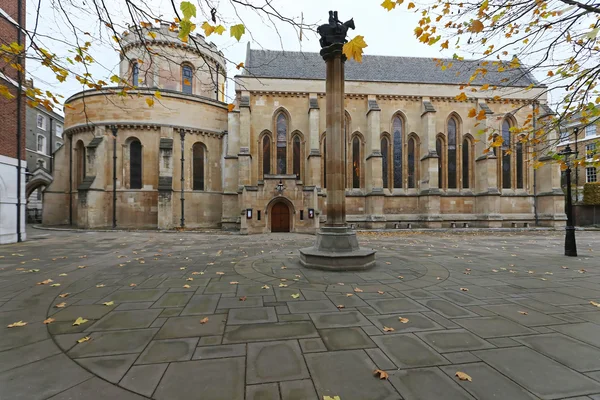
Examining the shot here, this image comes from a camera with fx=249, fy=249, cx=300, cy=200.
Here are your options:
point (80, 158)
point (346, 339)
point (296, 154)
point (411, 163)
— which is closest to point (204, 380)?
point (346, 339)

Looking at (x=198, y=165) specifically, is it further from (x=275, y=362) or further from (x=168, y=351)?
(x=275, y=362)

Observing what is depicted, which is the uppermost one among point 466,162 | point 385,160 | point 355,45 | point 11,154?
point 385,160

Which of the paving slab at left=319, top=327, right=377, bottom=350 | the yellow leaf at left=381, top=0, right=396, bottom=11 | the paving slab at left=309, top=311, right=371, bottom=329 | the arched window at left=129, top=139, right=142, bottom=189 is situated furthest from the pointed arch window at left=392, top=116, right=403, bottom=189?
the arched window at left=129, top=139, right=142, bottom=189

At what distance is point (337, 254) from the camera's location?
240 inches

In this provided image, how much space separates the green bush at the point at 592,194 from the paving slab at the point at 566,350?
3157 cm

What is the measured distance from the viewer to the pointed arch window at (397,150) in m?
21.1

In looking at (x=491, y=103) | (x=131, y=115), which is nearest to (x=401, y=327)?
(x=131, y=115)

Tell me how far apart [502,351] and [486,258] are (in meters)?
6.25

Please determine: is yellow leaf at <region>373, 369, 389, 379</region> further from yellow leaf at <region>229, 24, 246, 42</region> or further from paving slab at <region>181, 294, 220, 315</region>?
yellow leaf at <region>229, 24, 246, 42</region>

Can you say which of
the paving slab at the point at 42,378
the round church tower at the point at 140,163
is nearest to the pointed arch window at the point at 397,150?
Result: the round church tower at the point at 140,163

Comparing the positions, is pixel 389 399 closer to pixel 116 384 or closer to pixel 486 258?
pixel 116 384

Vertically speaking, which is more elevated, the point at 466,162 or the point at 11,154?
the point at 466,162

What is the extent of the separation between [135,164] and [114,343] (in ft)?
64.9

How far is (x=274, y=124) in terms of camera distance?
64.8ft
